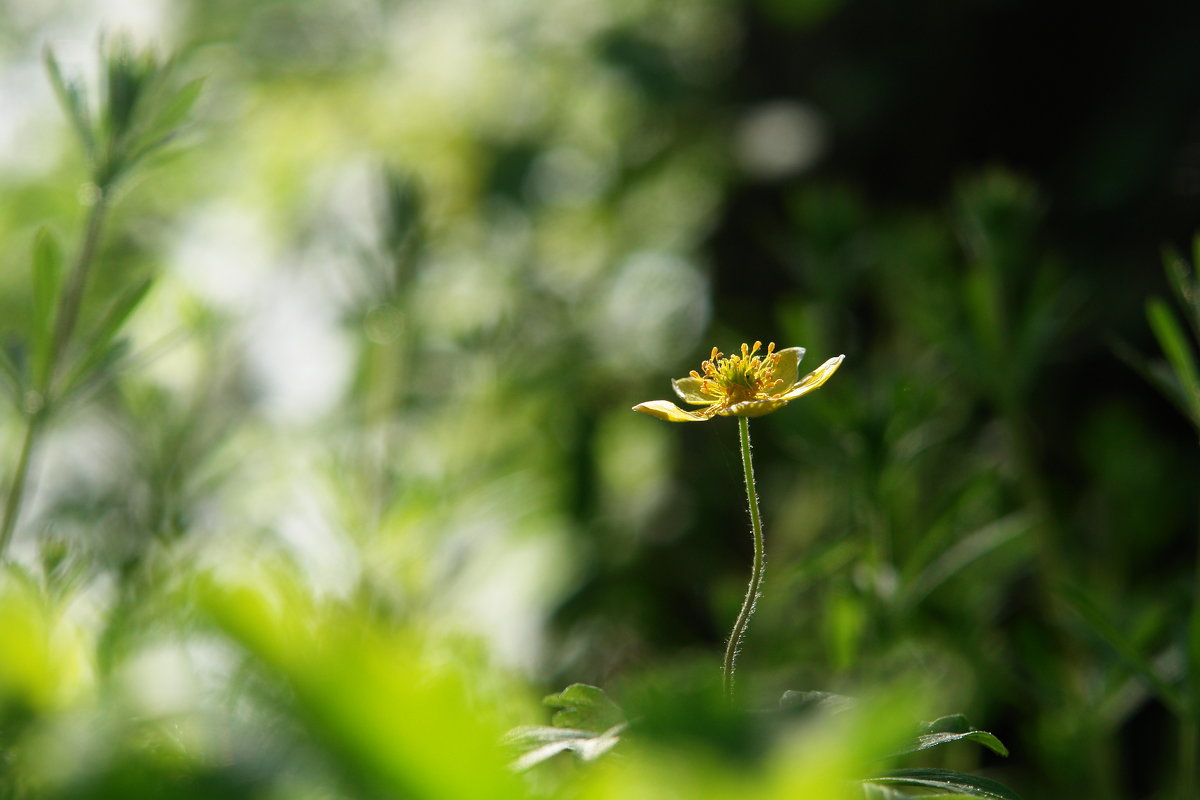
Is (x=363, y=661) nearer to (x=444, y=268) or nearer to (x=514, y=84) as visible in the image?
(x=444, y=268)

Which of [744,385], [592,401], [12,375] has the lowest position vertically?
[592,401]

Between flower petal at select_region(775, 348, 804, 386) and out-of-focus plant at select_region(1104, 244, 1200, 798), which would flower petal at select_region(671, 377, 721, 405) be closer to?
flower petal at select_region(775, 348, 804, 386)

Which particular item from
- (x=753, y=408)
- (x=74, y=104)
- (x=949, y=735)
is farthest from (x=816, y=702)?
(x=74, y=104)

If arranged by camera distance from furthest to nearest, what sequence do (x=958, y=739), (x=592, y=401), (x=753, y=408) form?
(x=592, y=401) → (x=753, y=408) → (x=958, y=739)

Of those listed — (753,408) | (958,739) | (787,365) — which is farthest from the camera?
(787,365)

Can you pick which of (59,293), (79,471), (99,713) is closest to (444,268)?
(79,471)

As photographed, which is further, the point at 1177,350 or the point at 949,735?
the point at 1177,350

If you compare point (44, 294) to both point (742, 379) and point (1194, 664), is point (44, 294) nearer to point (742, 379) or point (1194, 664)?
point (742, 379)
